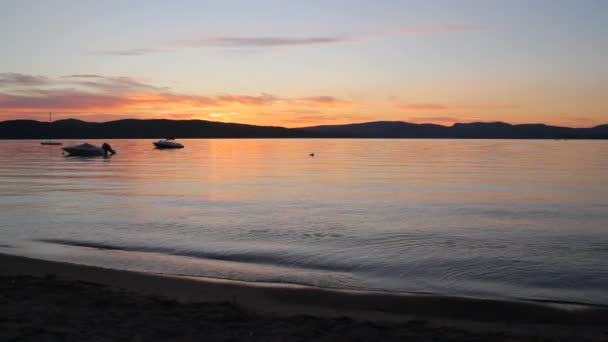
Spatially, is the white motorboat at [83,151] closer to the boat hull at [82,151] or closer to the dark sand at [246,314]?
the boat hull at [82,151]

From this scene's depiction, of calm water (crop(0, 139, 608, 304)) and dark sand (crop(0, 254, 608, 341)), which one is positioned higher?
dark sand (crop(0, 254, 608, 341))

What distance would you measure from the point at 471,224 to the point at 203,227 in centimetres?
859

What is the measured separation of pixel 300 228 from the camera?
16406 millimetres

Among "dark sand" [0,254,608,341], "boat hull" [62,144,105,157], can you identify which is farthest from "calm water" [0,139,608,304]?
"boat hull" [62,144,105,157]

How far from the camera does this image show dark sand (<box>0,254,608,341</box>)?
684 cm

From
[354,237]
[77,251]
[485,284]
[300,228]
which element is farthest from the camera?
[300,228]

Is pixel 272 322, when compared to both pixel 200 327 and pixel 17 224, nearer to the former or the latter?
pixel 200 327

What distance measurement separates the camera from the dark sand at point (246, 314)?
22.4ft

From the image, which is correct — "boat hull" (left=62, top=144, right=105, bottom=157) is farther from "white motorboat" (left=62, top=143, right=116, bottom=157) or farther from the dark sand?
the dark sand

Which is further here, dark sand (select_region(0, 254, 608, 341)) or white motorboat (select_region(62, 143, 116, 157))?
white motorboat (select_region(62, 143, 116, 157))

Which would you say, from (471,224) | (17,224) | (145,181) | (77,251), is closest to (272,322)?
(77,251)

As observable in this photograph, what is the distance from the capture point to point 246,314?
7770 millimetres

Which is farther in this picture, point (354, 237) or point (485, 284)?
point (354, 237)

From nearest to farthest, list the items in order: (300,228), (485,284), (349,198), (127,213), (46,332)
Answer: (46,332) < (485,284) < (300,228) < (127,213) < (349,198)
